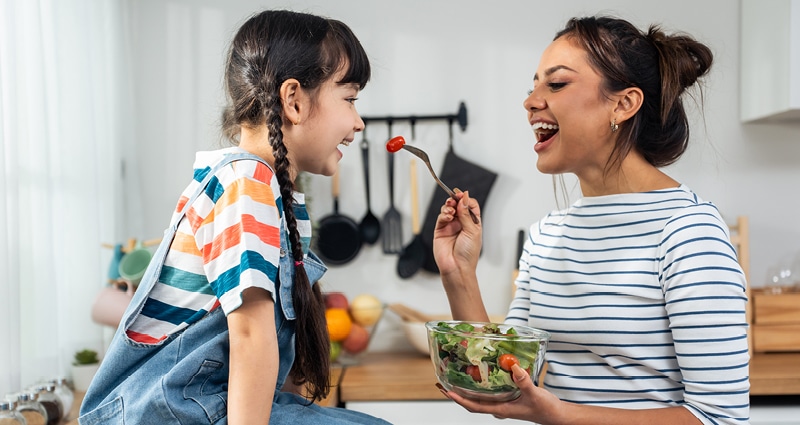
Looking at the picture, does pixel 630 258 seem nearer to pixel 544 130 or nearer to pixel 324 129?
pixel 544 130

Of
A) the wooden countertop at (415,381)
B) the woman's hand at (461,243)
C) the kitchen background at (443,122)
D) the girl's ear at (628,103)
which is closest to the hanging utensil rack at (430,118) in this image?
the kitchen background at (443,122)

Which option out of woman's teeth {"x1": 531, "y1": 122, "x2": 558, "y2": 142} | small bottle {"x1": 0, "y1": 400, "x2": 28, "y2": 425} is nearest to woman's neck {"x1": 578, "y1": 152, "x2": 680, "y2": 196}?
woman's teeth {"x1": 531, "y1": 122, "x2": 558, "y2": 142}

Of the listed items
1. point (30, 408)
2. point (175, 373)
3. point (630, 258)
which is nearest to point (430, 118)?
point (630, 258)

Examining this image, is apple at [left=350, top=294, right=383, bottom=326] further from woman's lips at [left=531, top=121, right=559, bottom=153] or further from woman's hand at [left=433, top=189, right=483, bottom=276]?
woman's lips at [left=531, top=121, right=559, bottom=153]

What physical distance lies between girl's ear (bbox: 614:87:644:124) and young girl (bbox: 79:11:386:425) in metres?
0.39

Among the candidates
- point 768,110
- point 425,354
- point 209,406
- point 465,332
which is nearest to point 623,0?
point 768,110

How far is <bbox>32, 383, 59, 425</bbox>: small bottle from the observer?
1.42 metres

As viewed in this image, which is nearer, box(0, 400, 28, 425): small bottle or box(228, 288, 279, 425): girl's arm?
box(228, 288, 279, 425): girl's arm

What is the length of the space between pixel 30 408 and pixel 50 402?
7 cm

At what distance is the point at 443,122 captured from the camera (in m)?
2.20

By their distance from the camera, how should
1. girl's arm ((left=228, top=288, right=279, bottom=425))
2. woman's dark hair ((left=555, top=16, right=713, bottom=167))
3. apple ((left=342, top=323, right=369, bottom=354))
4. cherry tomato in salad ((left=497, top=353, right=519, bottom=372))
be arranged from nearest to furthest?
girl's arm ((left=228, top=288, right=279, bottom=425)) < cherry tomato in salad ((left=497, top=353, right=519, bottom=372)) < woman's dark hair ((left=555, top=16, right=713, bottom=167)) < apple ((left=342, top=323, right=369, bottom=354))

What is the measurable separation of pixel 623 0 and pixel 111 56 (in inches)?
58.2

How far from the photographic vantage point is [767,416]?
1749 mm

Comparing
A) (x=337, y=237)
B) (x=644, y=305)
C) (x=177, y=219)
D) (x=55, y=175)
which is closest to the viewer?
Result: (x=177, y=219)
